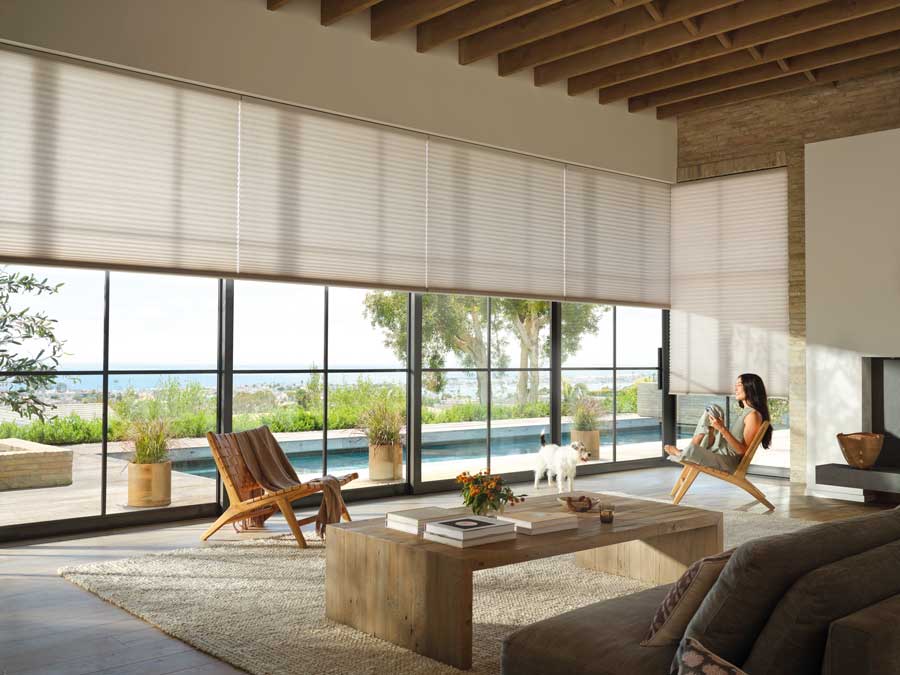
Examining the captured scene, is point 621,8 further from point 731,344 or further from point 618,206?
point 731,344

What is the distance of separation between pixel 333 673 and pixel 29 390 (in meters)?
5.93

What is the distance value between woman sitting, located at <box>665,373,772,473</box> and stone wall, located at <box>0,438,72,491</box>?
486 cm

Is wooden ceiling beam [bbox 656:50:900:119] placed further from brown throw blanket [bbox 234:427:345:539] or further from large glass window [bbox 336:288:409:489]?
brown throw blanket [bbox 234:427:345:539]

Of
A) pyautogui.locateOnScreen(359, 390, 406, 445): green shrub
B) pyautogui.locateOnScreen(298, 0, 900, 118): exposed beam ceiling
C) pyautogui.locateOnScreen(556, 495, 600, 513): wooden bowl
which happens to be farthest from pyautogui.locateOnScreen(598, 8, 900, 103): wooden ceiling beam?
pyautogui.locateOnScreen(556, 495, 600, 513): wooden bowl

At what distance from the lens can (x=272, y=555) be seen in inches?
209

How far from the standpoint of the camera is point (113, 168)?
5.64m

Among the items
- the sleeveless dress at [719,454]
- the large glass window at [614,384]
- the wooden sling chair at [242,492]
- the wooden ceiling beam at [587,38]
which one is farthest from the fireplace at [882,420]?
the wooden sling chair at [242,492]

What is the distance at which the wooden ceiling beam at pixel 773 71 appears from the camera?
713 centimetres

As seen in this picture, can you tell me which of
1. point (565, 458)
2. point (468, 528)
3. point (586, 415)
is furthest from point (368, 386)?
point (468, 528)

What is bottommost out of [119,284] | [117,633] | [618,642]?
[117,633]

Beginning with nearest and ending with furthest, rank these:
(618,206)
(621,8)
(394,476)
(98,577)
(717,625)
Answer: (717,625), (98,577), (621,8), (394,476), (618,206)

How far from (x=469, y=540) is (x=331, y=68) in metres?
4.16

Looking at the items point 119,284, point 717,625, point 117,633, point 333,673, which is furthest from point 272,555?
point 119,284

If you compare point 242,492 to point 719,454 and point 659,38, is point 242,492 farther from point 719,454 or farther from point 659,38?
point 659,38
